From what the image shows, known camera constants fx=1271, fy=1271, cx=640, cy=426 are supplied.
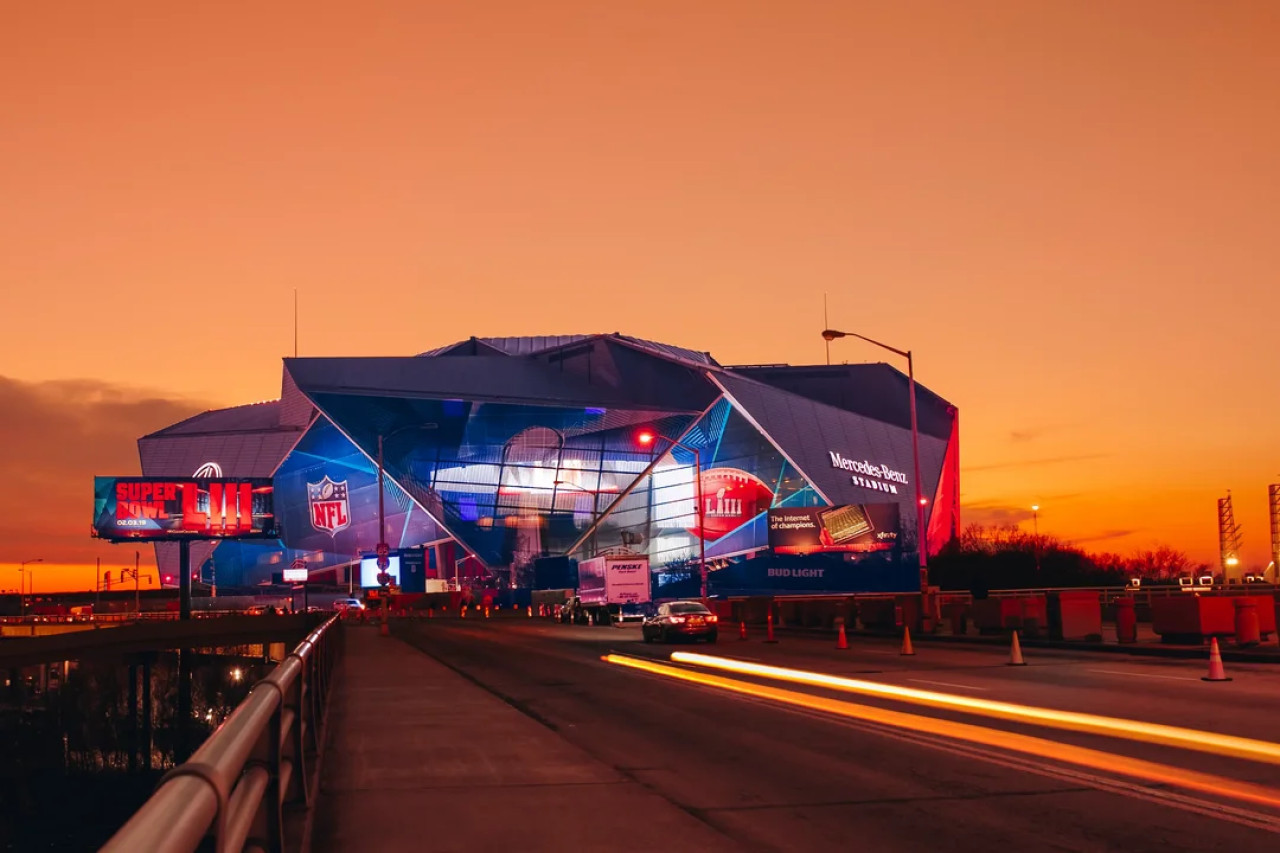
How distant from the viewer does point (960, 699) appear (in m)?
18.4

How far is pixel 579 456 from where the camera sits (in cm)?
11906

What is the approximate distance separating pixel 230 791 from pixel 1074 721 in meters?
13.3

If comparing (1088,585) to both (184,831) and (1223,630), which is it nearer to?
(1223,630)

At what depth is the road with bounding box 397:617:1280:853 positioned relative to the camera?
937 centimetres

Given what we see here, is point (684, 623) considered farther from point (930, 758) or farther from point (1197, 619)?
point (930, 758)

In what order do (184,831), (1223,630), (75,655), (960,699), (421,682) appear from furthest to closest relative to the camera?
1. (75,655)
2. (1223,630)
3. (421,682)
4. (960,699)
5. (184,831)

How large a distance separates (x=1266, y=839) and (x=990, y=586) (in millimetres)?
59337

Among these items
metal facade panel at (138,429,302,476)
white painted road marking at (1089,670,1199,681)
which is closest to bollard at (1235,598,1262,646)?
white painted road marking at (1089,670,1199,681)

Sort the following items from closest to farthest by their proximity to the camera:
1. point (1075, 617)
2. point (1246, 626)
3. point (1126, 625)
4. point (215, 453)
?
point (1246, 626)
point (1126, 625)
point (1075, 617)
point (215, 453)

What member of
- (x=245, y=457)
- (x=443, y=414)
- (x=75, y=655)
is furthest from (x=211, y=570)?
(x=75, y=655)

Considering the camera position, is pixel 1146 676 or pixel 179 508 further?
pixel 179 508

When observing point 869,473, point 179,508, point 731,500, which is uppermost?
point 869,473

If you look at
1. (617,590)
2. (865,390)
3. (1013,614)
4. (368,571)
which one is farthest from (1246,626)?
(368,571)

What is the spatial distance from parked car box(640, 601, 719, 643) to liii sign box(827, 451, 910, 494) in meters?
57.9
